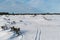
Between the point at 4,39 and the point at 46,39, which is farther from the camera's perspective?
the point at 46,39

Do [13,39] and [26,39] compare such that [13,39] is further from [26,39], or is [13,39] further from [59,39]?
[59,39]

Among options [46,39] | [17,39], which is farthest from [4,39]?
[46,39]

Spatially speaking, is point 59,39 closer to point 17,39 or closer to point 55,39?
point 55,39

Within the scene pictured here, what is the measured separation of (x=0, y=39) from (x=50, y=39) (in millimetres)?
2792

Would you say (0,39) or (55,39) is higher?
(0,39)

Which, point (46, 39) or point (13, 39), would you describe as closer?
point (13, 39)

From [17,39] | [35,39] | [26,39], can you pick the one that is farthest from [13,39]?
[35,39]

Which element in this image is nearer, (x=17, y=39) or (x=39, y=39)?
(x=17, y=39)

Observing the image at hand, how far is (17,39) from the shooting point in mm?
7750

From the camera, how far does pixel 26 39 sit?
809 cm

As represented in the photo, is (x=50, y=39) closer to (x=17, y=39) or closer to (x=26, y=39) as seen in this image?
(x=26, y=39)

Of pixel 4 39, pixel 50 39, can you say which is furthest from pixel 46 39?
pixel 4 39

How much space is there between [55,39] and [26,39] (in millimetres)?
1671

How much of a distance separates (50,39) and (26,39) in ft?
4.52
